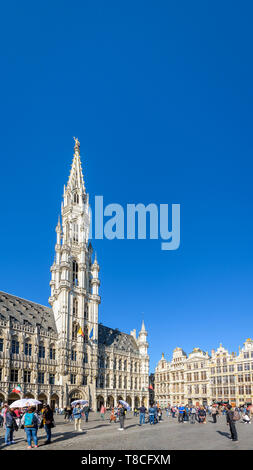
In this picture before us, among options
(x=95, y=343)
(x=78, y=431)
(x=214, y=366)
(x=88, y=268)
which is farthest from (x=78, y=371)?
(x=78, y=431)

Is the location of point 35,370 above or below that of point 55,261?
below

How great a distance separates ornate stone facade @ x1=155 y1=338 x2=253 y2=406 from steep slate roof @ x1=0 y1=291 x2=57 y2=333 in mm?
34578

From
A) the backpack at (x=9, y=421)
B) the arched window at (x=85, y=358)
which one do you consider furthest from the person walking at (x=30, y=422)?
the arched window at (x=85, y=358)

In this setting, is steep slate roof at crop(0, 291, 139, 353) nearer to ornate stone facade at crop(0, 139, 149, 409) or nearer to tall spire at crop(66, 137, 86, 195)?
ornate stone facade at crop(0, 139, 149, 409)

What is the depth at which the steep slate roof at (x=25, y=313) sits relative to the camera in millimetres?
59156

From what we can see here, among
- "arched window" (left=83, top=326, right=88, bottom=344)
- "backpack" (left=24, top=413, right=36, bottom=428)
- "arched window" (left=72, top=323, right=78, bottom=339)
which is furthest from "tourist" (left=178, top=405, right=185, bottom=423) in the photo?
"arched window" (left=83, top=326, right=88, bottom=344)

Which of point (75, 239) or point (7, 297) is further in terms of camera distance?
point (75, 239)

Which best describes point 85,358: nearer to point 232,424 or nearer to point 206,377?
point 206,377

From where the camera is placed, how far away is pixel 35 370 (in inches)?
2283

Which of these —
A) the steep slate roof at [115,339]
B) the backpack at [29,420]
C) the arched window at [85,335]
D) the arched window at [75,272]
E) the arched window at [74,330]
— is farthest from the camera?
the steep slate roof at [115,339]

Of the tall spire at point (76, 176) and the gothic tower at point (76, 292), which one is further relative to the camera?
the tall spire at point (76, 176)

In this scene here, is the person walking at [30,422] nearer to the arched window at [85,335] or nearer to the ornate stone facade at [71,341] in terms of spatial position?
the ornate stone facade at [71,341]

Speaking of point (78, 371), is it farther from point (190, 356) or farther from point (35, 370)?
point (190, 356)

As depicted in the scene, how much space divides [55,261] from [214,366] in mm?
41919
